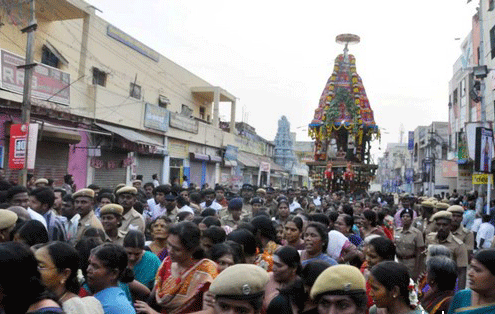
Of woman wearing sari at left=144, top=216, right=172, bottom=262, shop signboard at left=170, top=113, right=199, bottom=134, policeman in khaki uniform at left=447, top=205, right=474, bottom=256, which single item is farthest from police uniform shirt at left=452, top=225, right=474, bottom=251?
shop signboard at left=170, top=113, right=199, bottom=134

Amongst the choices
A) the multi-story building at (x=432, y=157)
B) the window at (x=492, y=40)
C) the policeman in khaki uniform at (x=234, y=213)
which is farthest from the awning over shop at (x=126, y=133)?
the multi-story building at (x=432, y=157)

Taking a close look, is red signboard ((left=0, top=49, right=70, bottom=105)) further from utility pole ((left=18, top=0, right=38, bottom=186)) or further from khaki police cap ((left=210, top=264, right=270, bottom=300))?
khaki police cap ((left=210, top=264, right=270, bottom=300))

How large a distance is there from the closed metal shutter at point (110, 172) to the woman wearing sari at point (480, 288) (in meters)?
16.1

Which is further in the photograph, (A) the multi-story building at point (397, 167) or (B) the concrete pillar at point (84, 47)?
(A) the multi-story building at point (397, 167)

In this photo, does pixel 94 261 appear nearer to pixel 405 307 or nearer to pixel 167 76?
pixel 405 307

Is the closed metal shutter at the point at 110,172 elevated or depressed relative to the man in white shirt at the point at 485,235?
elevated

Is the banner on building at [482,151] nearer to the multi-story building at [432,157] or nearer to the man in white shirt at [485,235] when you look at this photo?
the man in white shirt at [485,235]

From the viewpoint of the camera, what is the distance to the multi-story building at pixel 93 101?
1448 centimetres

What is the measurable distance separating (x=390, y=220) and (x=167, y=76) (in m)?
17.6

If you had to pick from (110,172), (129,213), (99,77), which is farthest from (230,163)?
(129,213)

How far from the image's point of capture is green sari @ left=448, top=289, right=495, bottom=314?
320 cm

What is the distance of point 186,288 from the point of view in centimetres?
358

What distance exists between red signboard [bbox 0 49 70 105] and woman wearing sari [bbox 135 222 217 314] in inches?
425

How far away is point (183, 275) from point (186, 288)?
111 millimetres
